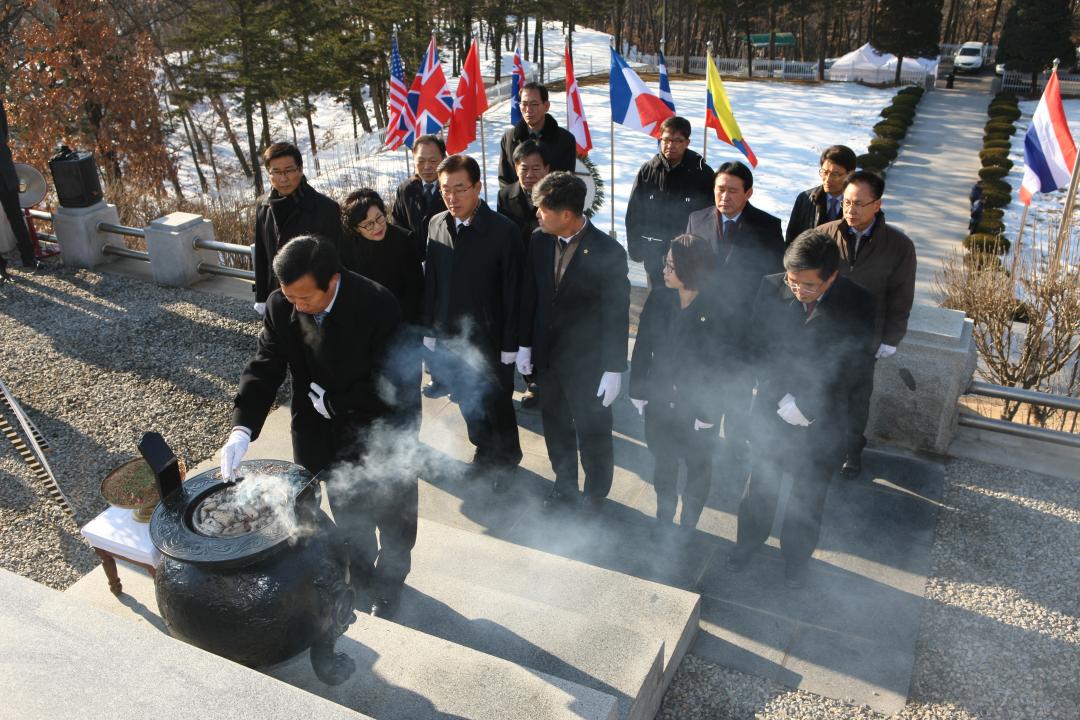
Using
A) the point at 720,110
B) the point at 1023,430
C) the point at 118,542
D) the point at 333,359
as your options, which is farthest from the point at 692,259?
the point at 720,110

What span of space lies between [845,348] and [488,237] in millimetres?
2014

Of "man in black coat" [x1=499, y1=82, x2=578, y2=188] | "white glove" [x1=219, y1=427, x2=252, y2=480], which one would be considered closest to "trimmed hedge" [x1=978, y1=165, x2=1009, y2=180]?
"man in black coat" [x1=499, y1=82, x2=578, y2=188]

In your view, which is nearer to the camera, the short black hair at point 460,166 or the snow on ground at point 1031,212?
the short black hair at point 460,166

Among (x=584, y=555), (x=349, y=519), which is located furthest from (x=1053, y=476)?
(x=349, y=519)

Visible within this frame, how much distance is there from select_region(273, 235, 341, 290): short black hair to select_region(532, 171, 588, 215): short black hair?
1.19 metres

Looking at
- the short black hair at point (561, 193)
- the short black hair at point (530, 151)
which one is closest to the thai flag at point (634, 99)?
the short black hair at point (530, 151)

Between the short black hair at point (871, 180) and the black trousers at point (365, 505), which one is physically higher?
the short black hair at point (871, 180)

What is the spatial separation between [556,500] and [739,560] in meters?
1.11

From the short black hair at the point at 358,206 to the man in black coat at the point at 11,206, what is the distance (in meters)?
5.29

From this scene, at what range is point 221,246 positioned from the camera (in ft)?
26.2

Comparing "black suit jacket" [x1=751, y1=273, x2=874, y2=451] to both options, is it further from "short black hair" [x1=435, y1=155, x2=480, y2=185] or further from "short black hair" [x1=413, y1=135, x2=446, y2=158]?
"short black hair" [x1=413, y1=135, x2=446, y2=158]

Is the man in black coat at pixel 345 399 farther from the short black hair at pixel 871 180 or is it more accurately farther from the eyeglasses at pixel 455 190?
the short black hair at pixel 871 180

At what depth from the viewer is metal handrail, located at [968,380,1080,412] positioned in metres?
4.86

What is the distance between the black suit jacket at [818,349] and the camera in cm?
378
